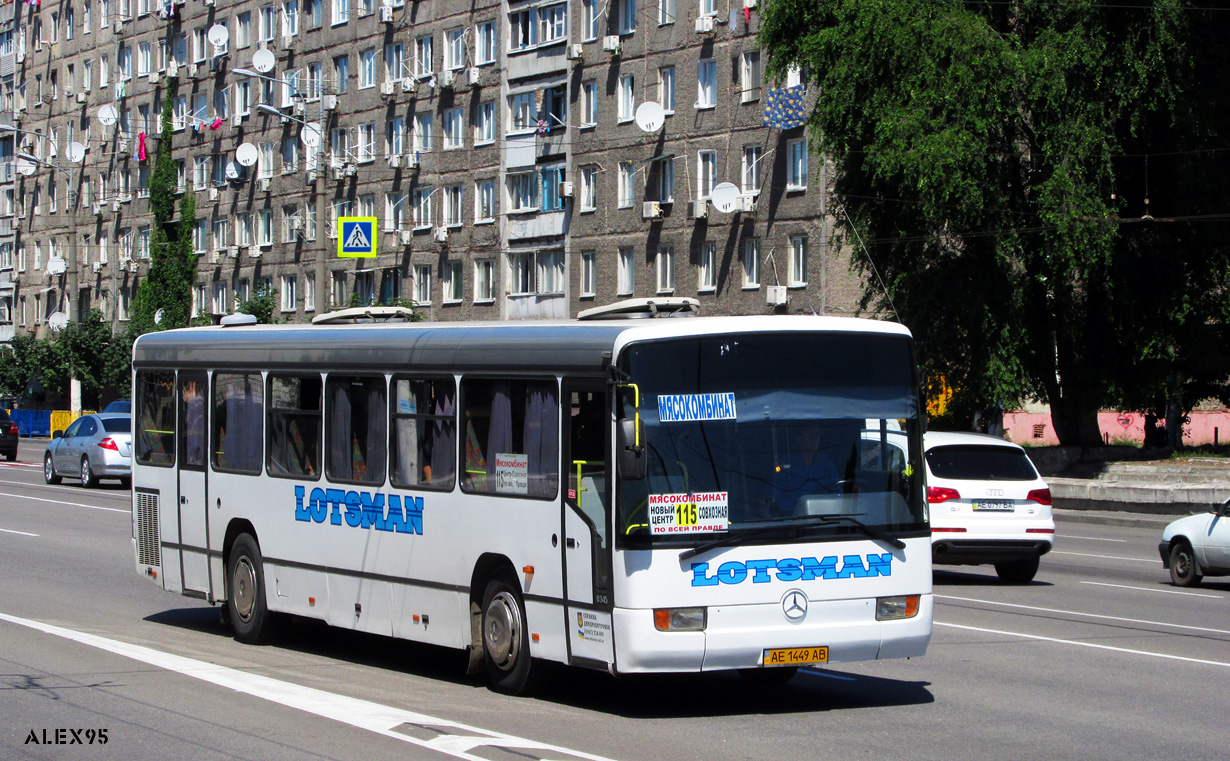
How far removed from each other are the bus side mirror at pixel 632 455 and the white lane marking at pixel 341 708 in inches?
62.2

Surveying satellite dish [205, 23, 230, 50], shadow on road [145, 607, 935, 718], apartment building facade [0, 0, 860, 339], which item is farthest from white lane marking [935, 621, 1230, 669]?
satellite dish [205, 23, 230, 50]

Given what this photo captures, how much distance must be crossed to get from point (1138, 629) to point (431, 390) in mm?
6793

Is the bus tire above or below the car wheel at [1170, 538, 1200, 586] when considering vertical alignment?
above

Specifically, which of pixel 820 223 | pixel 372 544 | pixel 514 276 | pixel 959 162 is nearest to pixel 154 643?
pixel 372 544

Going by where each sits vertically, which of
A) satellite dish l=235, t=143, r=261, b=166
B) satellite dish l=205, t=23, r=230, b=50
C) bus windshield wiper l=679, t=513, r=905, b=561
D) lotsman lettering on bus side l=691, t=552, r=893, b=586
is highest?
satellite dish l=205, t=23, r=230, b=50

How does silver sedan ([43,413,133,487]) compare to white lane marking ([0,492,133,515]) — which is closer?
white lane marking ([0,492,133,515])

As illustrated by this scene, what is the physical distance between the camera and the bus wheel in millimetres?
10117

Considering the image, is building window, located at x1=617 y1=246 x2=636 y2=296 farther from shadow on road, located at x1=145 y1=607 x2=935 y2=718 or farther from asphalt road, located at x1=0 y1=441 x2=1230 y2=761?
shadow on road, located at x1=145 y1=607 x2=935 y2=718

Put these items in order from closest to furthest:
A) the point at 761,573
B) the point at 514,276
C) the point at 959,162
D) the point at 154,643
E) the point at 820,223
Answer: the point at 761,573
the point at 154,643
the point at 959,162
the point at 820,223
the point at 514,276

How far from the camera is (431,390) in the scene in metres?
11.1

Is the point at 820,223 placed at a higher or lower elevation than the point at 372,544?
higher

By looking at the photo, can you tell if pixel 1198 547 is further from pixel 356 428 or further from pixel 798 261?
pixel 798 261

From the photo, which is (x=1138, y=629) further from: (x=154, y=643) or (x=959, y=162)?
(x=959, y=162)

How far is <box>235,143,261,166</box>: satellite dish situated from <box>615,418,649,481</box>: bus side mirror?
6069 cm
